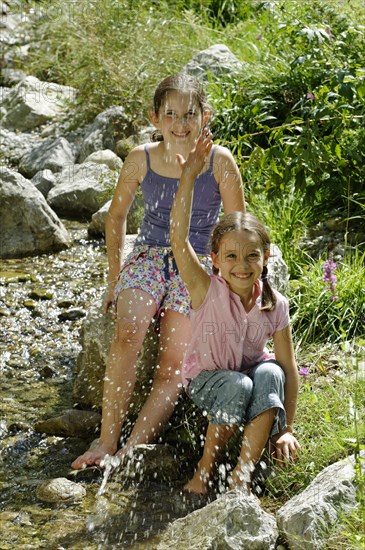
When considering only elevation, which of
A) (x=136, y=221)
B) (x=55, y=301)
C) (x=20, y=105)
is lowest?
(x=55, y=301)

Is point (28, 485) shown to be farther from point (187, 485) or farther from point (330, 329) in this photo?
point (330, 329)

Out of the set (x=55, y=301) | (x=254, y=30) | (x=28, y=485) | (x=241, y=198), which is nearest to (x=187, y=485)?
(x=28, y=485)

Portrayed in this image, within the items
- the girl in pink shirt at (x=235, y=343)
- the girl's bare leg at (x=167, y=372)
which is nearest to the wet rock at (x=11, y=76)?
the girl's bare leg at (x=167, y=372)

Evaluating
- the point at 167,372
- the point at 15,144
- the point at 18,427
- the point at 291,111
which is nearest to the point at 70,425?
the point at 18,427

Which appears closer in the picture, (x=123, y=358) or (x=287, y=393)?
(x=287, y=393)

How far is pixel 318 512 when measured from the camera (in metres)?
2.82

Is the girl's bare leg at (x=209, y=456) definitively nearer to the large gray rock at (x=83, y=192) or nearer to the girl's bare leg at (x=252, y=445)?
the girl's bare leg at (x=252, y=445)

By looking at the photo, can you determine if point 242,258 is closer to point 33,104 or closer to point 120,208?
point 120,208

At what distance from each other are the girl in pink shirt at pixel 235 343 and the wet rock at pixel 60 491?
0.42 m

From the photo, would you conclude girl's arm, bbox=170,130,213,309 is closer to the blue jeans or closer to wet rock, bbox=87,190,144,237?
the blue jeans

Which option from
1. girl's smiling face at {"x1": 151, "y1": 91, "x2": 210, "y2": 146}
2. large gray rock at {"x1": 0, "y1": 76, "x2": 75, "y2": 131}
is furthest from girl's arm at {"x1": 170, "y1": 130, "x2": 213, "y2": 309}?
large gray rock at {"x1": 0, "y1": 76, "x2": 75, "y2": 131}

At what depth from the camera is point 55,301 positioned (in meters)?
5.50

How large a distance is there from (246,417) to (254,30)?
5844 mm

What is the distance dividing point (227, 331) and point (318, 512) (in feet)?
2.80
